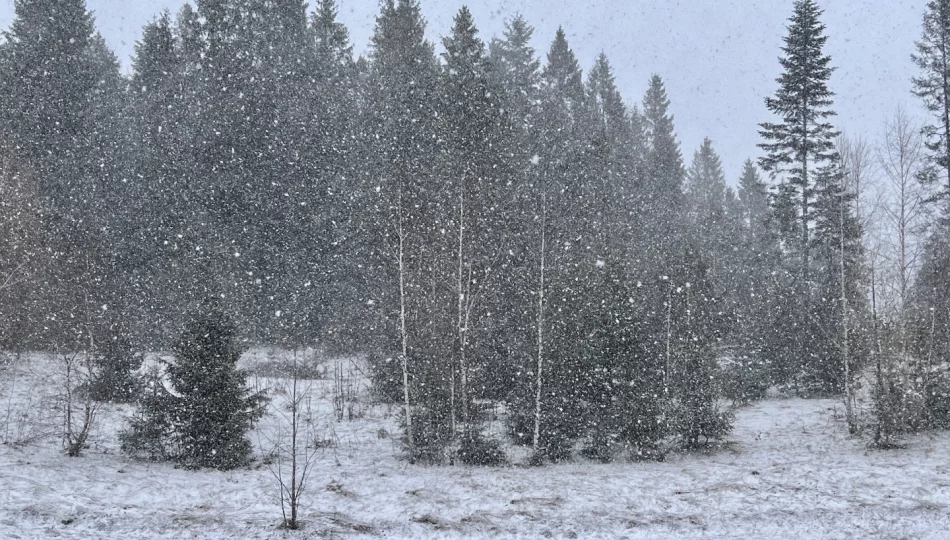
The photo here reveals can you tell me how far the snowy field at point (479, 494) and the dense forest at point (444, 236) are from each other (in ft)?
5.31

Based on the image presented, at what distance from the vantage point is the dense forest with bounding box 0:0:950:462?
16016 millimetres

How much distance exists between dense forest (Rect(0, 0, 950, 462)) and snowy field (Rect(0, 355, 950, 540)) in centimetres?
162

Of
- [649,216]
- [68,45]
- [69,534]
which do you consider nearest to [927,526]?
[69,534]

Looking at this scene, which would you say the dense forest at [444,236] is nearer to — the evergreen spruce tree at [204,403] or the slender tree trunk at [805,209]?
the slender tree trunk at [805,209]

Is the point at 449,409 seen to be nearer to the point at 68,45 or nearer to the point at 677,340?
the point at 677,340

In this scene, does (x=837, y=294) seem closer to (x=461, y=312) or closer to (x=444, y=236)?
(x=461, y=312)

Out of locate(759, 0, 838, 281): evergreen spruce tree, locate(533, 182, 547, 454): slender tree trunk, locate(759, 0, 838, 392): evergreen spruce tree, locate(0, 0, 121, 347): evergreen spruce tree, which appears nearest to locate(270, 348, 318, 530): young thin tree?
locate(533, 182, 547, 454): slender tree trunk

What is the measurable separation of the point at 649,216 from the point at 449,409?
85.2 feet

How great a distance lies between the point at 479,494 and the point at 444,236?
8.15m

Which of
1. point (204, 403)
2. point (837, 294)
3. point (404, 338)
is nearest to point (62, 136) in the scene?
point (204, 403)

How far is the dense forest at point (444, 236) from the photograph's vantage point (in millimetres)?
16016

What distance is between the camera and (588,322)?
51.6ft

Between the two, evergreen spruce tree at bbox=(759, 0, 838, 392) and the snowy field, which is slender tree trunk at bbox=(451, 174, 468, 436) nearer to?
the snowy field

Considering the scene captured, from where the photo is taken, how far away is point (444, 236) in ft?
58.2
